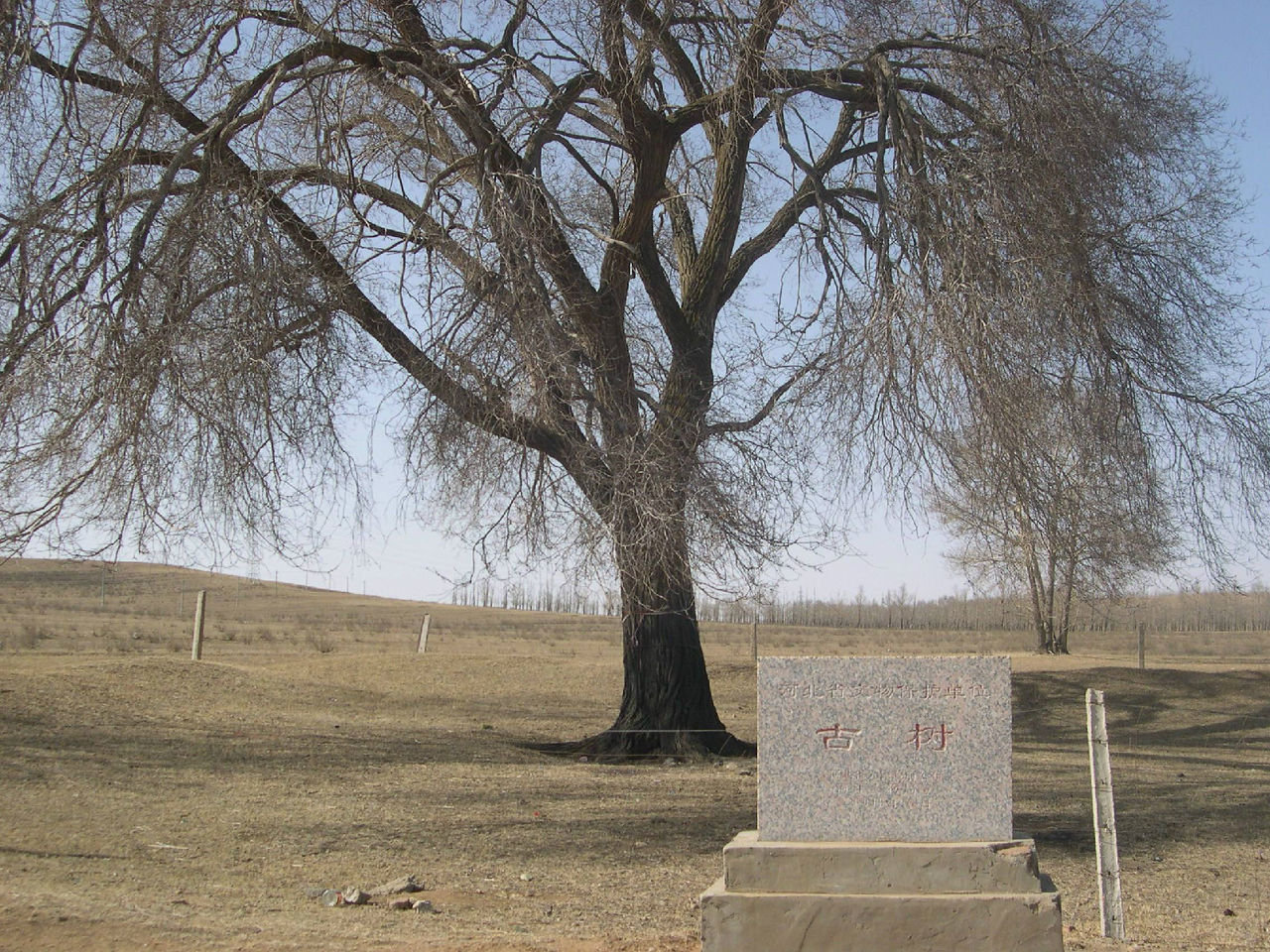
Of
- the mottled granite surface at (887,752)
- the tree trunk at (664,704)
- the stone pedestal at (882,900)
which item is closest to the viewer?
the stone pedestal at (882,900)

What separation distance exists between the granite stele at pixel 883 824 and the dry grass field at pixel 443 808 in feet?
2.87

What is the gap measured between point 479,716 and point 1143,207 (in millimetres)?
11390

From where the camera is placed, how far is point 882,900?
6.39 meters

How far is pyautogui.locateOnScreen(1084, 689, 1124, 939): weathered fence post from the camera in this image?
302 inches

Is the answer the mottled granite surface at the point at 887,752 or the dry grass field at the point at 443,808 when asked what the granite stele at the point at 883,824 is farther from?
the dry grass field at the point at 443,808

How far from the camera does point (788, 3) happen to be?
12.0 m

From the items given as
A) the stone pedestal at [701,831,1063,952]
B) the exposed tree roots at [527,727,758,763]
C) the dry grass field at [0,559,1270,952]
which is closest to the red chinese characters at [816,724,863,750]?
the stone pedestal at [701,831,1063,952]

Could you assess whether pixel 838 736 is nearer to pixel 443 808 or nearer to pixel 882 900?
pixel 882 900

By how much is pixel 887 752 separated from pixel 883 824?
37 cm

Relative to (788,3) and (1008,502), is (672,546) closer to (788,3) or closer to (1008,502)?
(1008,502)

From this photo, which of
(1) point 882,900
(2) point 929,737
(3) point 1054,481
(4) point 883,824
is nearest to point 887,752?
(2) point 929,737

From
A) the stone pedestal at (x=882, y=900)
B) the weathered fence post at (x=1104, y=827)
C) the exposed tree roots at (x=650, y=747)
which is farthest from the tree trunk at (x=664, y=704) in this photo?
the stone pedestal at (x=882, y=900)

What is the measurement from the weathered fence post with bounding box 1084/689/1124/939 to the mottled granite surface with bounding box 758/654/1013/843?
1.31 metres

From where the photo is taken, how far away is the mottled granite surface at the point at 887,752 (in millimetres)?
6652
